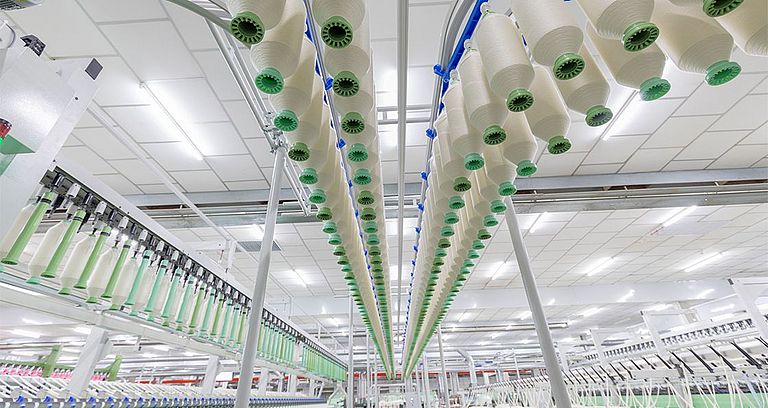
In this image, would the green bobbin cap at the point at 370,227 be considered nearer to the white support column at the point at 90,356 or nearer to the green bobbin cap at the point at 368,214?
the green bobbin cap at the point at 368,214

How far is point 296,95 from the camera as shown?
72cm

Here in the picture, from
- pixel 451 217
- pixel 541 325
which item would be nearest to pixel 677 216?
pixel 541 325

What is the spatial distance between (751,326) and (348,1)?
4483mm

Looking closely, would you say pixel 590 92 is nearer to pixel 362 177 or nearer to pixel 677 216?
pixel 362 177

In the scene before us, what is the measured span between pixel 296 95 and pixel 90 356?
1.88 m

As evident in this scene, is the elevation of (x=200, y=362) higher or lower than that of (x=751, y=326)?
higher

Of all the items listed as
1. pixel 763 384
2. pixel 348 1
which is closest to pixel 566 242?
pixel 763 384

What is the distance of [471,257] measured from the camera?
1668mm

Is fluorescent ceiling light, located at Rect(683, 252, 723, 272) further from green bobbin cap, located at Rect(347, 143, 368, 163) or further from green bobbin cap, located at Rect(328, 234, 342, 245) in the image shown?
green bobbin cap, located at Rect(347, 143, 368, 163)

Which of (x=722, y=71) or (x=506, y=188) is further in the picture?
(x=506, y=188)

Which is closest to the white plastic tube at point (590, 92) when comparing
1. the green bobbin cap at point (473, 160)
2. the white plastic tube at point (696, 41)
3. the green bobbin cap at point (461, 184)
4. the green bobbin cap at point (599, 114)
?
the green bobbin cap at point (599, 114)

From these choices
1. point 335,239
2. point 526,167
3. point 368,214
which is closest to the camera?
point 526,167

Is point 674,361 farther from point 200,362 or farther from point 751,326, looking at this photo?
point 200,362

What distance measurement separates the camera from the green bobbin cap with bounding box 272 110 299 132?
2.38 ft
